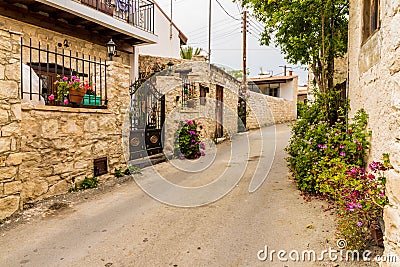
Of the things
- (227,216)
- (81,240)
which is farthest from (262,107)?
(81,240)

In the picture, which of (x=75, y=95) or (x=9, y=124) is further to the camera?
(x=75, y=95)

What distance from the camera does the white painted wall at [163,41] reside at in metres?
12.3

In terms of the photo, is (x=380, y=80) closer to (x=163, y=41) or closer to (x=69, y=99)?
(x=69, y=99)

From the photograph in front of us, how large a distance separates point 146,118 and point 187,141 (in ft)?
4.36

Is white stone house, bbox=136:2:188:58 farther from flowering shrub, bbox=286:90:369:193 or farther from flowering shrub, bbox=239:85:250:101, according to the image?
flowering shrub, bbox=286:90:369:193

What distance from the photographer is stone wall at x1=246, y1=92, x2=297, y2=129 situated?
604 inches

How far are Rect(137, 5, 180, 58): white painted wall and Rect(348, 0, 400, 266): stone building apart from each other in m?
8.96

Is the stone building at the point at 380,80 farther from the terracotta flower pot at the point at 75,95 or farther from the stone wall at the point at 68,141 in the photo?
the terracotta flower pot at the point at 75,95

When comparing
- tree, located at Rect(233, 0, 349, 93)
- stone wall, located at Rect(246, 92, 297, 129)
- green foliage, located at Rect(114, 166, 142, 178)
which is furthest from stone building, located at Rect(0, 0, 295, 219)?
stone wall, located at Rect(246, 92, 297, 129)

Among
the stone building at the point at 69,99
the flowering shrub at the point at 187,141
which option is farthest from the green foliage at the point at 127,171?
the flowering shrub at the point at 187,141

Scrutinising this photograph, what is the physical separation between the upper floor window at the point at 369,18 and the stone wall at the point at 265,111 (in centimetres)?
1061

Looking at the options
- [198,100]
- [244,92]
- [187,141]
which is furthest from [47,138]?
[244,92]

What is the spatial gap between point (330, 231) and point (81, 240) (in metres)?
2.85

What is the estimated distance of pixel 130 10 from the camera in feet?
30.8
